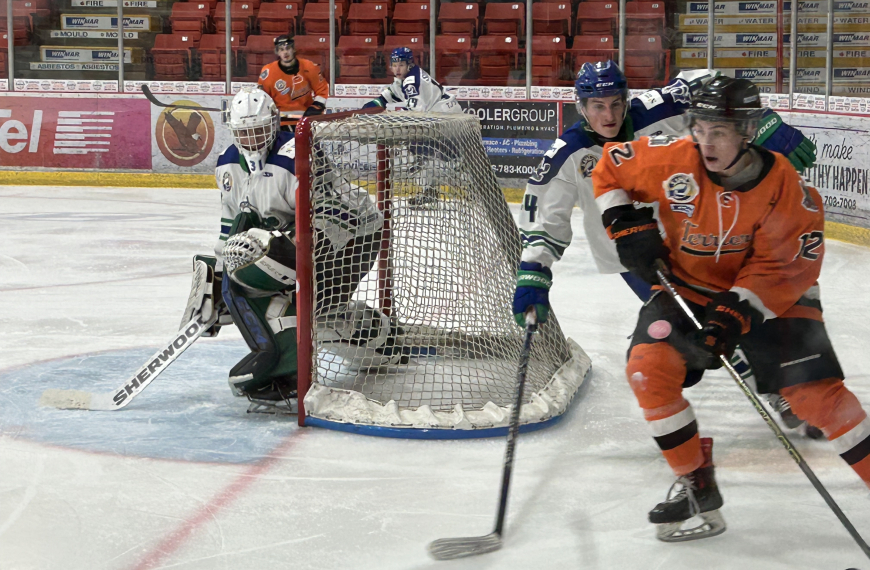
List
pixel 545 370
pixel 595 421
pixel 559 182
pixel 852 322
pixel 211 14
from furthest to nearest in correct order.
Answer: pixel 211 14
pixel 852 322
pixel 545 370
pixel 595 421
pixel 559 182

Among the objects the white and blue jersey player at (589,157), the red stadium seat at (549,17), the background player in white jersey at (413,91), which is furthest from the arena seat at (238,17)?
the white and blue jersey player at (589,157)

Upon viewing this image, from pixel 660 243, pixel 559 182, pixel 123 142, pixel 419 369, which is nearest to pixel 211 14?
pixel 123 142

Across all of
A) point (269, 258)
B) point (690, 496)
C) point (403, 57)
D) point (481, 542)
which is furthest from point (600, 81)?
point (403, 57)

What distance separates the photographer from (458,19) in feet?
27.2

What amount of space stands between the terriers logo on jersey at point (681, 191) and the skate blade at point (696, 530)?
0.65 m

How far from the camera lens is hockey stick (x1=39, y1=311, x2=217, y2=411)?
319cm

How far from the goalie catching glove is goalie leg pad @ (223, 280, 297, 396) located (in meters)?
0.91

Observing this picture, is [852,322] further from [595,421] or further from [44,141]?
[44,141]

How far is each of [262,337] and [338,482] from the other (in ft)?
2.42

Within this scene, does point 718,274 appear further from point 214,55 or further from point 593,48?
point 214,55

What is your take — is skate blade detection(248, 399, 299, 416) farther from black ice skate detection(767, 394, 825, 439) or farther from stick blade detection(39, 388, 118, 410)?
black ice skate detection(767, 394, 825, 439)

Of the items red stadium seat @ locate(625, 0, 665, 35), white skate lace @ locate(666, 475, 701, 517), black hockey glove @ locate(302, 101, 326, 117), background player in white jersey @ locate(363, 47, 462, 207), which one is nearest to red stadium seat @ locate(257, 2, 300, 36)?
black hockey glove @ locate(302, 101, 326, 117)

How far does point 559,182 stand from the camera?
2.85m

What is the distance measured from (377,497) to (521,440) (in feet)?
1.86
